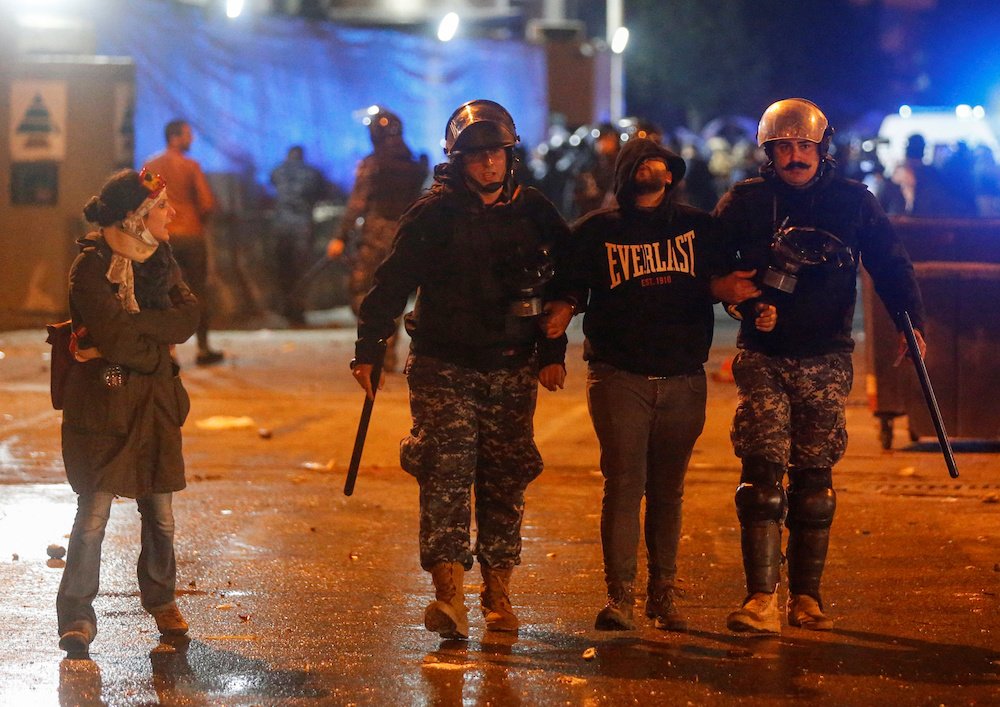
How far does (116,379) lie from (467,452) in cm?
129

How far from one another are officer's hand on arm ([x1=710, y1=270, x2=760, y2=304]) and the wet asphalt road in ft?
4.04

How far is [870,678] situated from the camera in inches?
203

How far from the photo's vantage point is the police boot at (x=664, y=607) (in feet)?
18.8

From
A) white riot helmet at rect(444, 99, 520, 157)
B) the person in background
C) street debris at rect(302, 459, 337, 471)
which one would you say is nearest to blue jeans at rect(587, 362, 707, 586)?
white riot helmet at rect(444, 99, 520, 157)

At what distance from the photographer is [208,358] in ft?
42.9

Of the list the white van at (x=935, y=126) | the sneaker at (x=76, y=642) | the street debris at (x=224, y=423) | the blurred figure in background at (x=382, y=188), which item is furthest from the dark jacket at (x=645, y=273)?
the white van at (x=935, y=126)

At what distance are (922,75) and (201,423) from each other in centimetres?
5137

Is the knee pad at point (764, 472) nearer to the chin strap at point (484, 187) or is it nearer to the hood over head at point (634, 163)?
the hood over head at point (634, 163)

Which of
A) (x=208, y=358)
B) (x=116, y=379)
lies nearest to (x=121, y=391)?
(x=116, y=379)

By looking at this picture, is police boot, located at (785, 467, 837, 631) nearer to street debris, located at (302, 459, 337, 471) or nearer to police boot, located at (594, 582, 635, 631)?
police boot, located at (594, 582, 635, 631)

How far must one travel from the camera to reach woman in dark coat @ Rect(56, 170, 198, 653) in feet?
17.7

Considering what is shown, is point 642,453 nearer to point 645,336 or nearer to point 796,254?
point 645,336

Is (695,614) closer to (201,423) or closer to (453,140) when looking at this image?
(453,140)

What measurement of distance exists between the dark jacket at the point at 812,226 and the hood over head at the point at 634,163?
28cm
